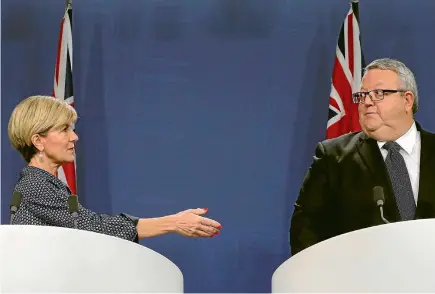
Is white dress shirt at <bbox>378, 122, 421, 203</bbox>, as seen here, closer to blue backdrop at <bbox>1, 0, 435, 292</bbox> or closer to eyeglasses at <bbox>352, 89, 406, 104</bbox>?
eyeglasses at <bbox>352, 89, 406, 104</bbox>

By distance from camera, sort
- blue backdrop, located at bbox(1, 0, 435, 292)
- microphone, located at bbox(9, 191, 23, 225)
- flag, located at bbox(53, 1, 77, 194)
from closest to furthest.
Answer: microphone, located at bbox(9, 191, 23, 225) → flag, located at bbox(53, 1, 77, 194) → blue backdrop, located at bbox(1, 0, 435, 292)

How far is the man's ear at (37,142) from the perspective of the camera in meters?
2.84

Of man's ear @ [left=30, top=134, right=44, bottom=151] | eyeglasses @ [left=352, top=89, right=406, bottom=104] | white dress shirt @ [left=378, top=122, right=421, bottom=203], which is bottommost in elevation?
white dress shirt @ [left=378, top=122, right=421, bottom=203]

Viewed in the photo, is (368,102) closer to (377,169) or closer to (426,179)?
(377,169)

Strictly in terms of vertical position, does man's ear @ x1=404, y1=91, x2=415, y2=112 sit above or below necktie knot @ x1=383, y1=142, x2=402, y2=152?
above

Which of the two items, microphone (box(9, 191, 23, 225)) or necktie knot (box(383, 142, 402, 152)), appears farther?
necktie knot (box(383, 142, 402, 152))

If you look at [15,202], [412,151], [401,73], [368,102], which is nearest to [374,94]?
[368,102]

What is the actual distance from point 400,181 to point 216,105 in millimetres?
1634

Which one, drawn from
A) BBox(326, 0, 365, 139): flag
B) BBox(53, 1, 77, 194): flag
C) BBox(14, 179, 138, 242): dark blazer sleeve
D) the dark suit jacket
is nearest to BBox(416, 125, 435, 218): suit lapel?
the dark suit jacket

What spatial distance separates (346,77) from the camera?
4.27 meters

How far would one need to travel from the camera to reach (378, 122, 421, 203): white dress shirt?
3.17 meters

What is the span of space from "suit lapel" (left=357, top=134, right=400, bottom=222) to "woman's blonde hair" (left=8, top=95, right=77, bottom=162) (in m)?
1.18

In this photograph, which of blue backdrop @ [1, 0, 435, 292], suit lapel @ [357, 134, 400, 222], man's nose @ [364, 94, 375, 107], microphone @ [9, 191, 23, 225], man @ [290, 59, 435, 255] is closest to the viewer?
microphone @ [9, 191, 23, 225]

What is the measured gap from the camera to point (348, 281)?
80.4 inches
